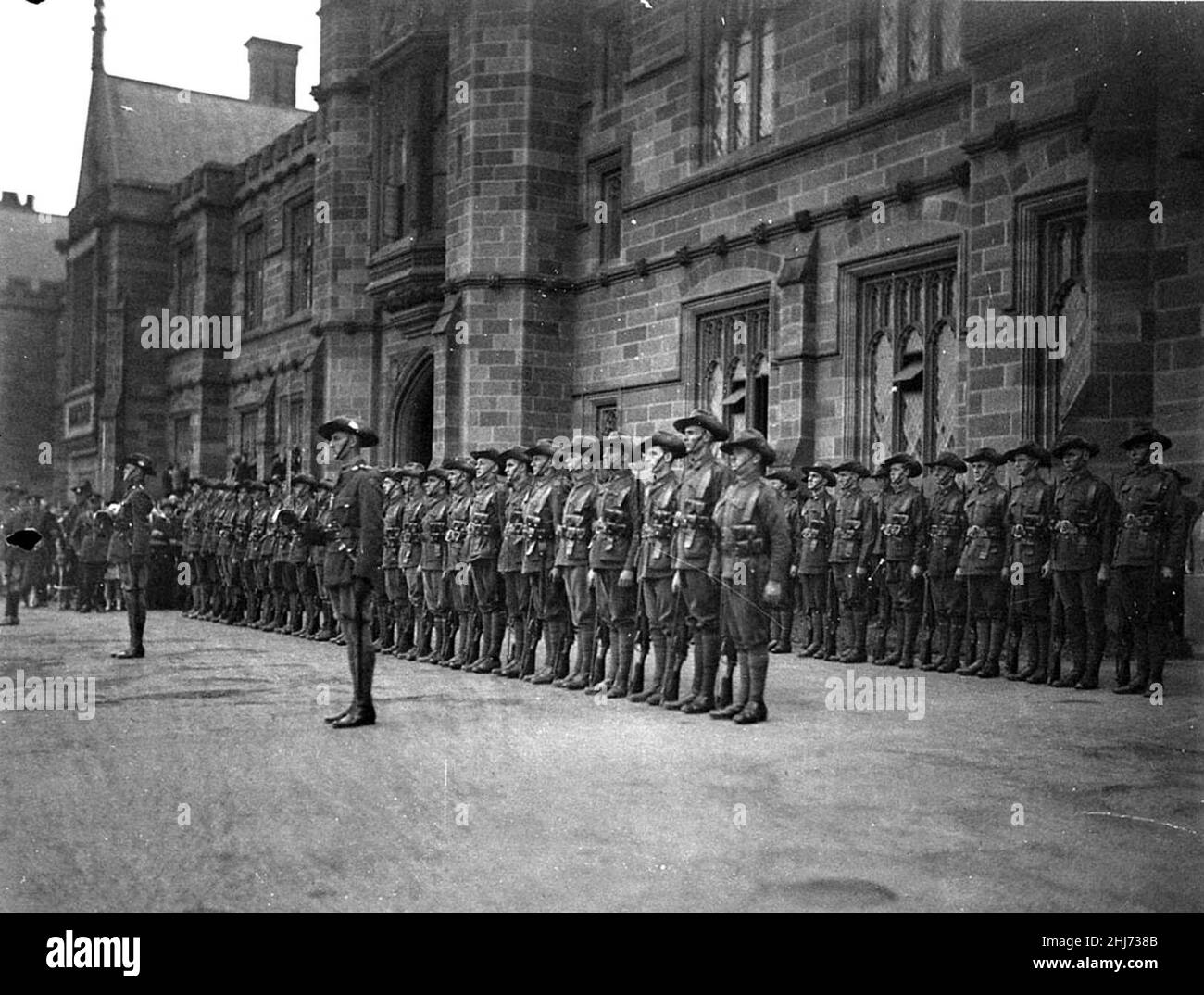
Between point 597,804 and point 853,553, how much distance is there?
7.34 metres

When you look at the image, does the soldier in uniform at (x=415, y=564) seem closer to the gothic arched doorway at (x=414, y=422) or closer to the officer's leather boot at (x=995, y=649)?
the officer's leather boot at (x=995, y=649)

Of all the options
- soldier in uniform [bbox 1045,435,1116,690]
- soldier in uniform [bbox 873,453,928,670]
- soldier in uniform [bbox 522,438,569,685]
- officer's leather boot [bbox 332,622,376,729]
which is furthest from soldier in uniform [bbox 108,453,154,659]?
soldier in uniform [bbox 1045,435,1116,690]

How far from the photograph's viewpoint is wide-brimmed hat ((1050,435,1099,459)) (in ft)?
36.8

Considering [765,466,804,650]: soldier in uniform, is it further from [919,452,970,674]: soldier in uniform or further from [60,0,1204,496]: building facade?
[919,452,970,674]: soldier in uniform

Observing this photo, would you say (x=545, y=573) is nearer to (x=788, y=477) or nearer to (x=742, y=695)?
(x=742, y=695)

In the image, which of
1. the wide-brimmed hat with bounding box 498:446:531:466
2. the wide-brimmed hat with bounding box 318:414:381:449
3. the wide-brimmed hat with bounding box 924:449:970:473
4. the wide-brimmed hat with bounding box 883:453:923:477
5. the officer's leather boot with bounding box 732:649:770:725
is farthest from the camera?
the wide-brimmed hat with bounding box 883:453:923:477

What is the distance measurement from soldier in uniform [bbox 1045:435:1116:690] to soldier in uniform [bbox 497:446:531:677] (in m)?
4.60

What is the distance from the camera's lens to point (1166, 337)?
11.9 meters

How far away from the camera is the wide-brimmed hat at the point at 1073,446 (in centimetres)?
1122

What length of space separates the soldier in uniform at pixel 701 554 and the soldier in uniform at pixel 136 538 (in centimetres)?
602

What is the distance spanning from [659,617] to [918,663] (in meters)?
3.68

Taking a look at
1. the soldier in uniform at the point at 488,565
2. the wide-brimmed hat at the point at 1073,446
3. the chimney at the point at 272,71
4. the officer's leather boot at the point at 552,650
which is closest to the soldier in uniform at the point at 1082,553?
the wide-brimmed hat at the point at 1073,446
